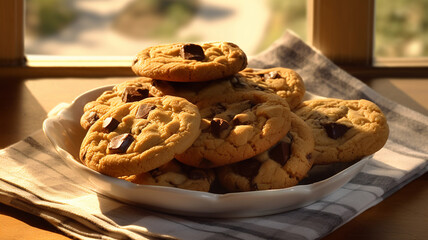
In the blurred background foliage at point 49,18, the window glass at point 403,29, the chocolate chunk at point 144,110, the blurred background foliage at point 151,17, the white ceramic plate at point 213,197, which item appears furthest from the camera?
the blurred background foliage at point 49,18

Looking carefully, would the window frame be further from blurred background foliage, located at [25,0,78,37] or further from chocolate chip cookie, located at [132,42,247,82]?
blurred background foliage, located at [25,0,78,37]

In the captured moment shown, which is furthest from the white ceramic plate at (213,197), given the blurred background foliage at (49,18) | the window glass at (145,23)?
the blurred background foliage at (49,18)

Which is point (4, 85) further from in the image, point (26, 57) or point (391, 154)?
point (391, 154)

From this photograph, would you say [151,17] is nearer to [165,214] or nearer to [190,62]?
[190,62]

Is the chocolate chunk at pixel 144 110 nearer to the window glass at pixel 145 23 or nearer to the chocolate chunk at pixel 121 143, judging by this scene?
the chocolate chunk at pixel 121 143

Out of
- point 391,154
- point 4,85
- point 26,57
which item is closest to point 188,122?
point 391,154

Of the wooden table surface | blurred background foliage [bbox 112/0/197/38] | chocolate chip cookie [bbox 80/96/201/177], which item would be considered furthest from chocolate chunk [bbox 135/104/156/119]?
blurred background foliage [bbox 112/0/197/38]
